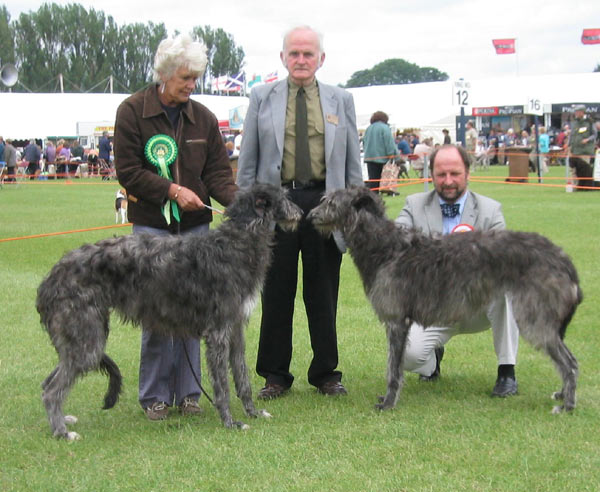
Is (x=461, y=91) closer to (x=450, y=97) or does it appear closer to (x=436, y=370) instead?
(x=450, y=97)

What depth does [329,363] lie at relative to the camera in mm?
6027

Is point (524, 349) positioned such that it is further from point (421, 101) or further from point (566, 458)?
point (421, 101)

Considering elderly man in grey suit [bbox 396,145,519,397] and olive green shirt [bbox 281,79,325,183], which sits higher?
olive green shirt [bbox 281,79,325,183]

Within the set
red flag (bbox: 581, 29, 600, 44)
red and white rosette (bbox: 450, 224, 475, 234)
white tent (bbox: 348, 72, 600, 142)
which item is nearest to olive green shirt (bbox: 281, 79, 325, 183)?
red and white rosette (bbox: 450, 224, 475, 234)

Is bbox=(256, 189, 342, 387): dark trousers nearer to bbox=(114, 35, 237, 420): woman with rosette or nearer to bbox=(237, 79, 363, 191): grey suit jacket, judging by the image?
bbox=(237, 79, 363, 191): grey suit jacket

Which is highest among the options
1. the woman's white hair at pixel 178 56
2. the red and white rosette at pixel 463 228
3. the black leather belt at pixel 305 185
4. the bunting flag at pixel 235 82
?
the bunting flag at pixel 235 82

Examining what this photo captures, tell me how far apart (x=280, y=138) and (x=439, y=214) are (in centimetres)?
149

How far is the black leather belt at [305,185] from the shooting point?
5738mm

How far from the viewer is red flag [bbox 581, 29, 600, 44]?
169 ft

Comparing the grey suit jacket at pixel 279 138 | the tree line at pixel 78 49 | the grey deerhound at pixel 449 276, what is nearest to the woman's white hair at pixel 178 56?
the grey suit jacket at pixel 279 138

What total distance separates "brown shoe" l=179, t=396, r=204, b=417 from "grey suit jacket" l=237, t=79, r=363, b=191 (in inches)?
68.6

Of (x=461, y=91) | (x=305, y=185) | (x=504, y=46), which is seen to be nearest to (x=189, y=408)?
(x=305, y=185)

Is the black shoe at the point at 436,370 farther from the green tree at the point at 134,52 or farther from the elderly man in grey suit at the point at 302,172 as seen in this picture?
the green tree at the point at 134,52

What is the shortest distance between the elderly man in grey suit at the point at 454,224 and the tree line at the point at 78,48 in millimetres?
85068
